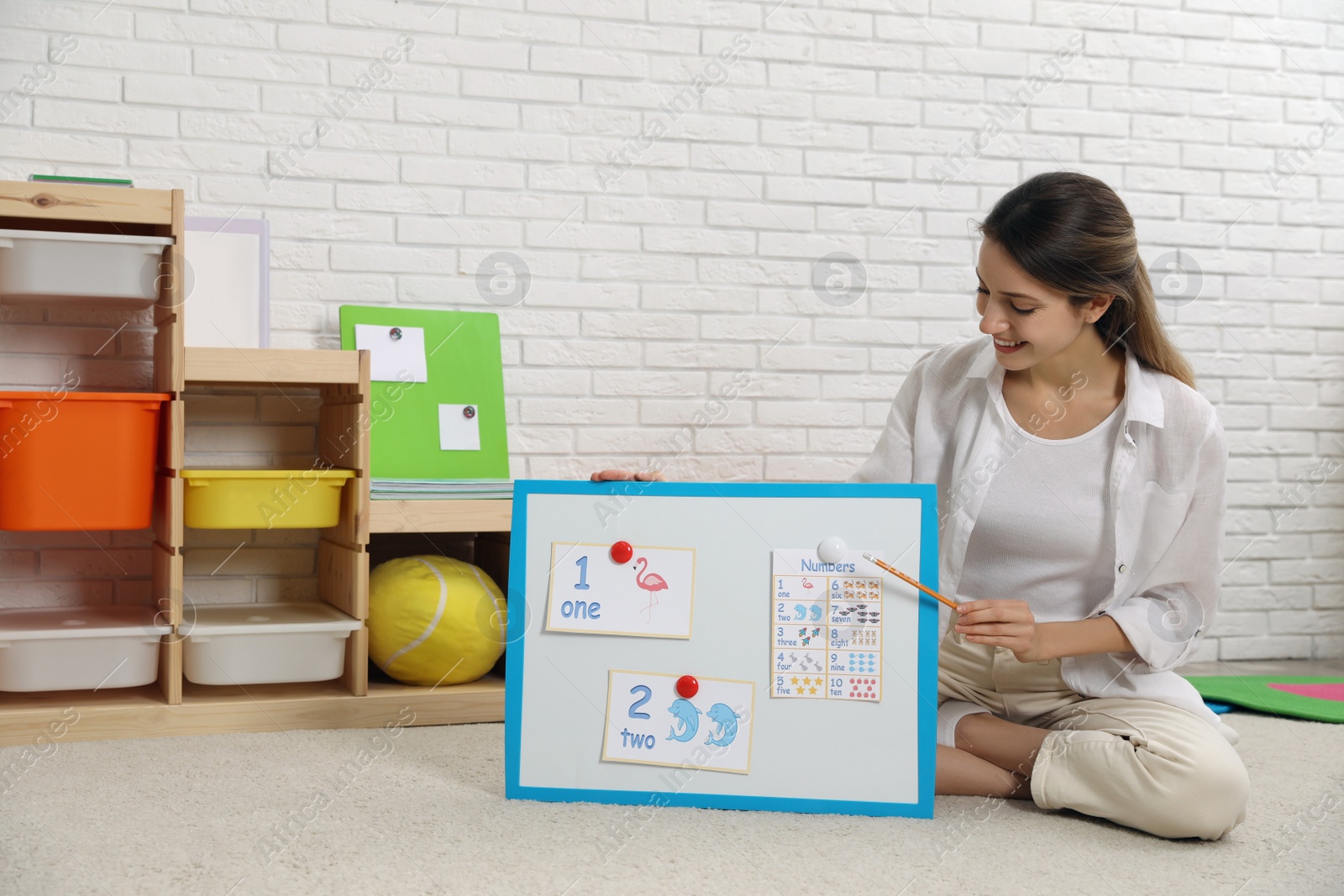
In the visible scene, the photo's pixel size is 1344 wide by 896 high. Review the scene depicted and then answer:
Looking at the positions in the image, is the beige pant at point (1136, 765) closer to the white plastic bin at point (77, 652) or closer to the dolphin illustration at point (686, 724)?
the dolphin illustration at point (686, 724)

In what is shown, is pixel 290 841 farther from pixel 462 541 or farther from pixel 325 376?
pixel 462 541

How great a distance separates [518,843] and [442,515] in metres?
0.79

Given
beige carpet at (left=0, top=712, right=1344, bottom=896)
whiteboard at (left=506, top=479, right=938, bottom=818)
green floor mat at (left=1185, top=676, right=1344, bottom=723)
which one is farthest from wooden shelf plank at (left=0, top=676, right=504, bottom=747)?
green floor mat at (left=1185, top=676, right=1344, bottom=723)

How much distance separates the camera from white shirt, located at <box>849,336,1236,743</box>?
146 centimetres

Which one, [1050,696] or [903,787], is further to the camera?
[1050,696]

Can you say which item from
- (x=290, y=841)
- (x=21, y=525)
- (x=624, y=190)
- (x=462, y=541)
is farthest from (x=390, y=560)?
(x=624, y=190)

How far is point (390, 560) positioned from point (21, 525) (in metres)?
0.59

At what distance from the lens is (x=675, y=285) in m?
2.39

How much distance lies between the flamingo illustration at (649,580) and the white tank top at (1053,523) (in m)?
0.45

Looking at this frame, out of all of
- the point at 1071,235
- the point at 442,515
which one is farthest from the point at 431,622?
the point at 1071,235

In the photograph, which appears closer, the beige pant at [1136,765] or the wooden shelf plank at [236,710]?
the beige pant at [1136,765]

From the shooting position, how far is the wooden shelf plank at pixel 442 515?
6.35 ft

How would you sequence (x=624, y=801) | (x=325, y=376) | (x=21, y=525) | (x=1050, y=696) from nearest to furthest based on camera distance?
1. (x=624, y=801)
2. (x=1050, y=696)
3. (x=21, y=525)
4. (x=325, y=376)

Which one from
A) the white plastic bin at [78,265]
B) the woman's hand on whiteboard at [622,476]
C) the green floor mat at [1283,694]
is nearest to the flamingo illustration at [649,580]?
the woman's hand on whiteboard at [622,476]
